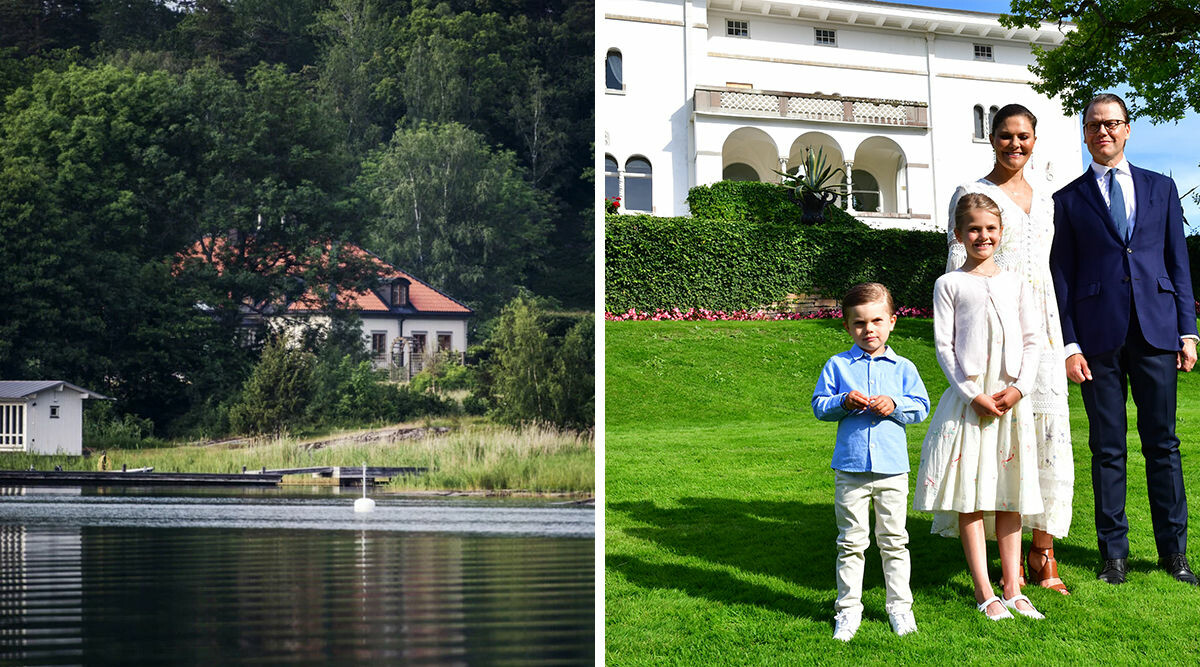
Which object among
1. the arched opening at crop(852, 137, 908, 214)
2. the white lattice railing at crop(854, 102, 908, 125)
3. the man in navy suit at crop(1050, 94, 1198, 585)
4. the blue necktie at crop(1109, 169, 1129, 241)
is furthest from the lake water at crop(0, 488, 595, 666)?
the arched opening at crop(852, 137, 908, 214)

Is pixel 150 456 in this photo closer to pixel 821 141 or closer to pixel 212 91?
pixel 212 91

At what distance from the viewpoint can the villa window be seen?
478cm

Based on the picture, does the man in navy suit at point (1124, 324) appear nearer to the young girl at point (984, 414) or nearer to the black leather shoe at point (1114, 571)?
the black leather shoe at point (1114, 571)

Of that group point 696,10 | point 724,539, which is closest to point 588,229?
point 724,539

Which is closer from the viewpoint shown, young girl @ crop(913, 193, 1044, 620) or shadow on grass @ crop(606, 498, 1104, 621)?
young girl @ crop(913, 193, 1044, 620)

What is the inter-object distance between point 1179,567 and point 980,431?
91cm

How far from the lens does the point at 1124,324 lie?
292 centimetres

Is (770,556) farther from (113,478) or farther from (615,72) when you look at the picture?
(615,72)

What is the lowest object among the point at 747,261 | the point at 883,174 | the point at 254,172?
the point at 254,172

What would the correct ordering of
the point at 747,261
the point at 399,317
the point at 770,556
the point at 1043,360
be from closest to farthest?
the point at 1043,360
the point at 770,556
the point at 399,317
the point at 747,261

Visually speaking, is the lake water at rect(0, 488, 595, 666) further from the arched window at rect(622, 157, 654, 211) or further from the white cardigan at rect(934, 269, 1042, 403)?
the arched window at rect(622, 157, 654, 211)

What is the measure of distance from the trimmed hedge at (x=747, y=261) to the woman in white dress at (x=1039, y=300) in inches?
297

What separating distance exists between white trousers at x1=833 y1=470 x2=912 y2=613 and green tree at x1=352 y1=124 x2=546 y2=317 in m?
2.47

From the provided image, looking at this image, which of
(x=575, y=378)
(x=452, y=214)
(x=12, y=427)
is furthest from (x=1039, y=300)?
(x=12, y=427)
